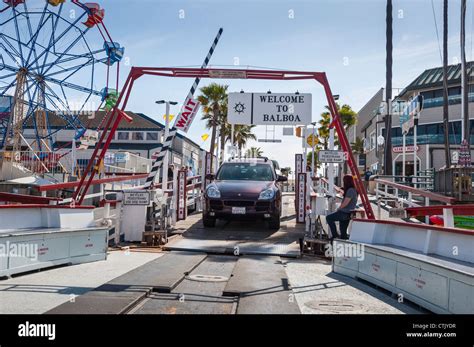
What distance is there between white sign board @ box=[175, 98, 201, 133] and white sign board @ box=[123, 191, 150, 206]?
7.65ft

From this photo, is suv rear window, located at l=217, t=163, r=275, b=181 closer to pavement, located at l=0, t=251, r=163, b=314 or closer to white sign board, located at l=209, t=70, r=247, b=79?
white sign board, located at l=209, t=70, r=247, b=79

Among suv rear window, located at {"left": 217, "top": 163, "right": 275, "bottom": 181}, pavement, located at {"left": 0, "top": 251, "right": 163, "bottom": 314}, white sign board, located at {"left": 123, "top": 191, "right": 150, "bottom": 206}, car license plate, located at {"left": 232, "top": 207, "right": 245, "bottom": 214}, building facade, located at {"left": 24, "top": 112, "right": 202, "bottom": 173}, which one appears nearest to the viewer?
pavement, located at {"left": 0, "top": 251, "right": 163, "bottom": 314}

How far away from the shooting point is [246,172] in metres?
12.0

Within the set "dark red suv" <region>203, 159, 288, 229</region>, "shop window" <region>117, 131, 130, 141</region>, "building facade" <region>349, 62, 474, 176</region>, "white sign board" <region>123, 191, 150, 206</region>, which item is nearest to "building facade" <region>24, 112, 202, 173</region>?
"shop window" <region>117, 131, 130, 141</region>

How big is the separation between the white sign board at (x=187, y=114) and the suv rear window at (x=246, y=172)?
163 centimetres

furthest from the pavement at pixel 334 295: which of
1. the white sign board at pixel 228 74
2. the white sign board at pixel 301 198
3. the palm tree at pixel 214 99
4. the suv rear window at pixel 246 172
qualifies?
the palm tree at pixel 214 99

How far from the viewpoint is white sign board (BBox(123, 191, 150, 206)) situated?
9695mm

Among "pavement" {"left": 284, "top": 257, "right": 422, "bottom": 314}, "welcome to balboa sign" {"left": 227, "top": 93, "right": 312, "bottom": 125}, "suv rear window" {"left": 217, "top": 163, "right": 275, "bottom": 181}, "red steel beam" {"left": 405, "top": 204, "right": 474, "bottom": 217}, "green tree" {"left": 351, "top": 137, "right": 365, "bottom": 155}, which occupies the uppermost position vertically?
"green tree" {"left": 351, "top": 137, "right": 365, "bottom": 155}

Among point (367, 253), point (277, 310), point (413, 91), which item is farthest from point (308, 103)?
point (413, 91)

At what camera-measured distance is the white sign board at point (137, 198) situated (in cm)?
970

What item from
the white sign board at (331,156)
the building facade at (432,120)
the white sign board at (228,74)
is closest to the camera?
the white sign board at (228,74)

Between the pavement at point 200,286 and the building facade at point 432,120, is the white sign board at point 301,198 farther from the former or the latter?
the building facade at point 432,120

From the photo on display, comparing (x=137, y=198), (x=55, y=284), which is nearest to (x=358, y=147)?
(x=137, y=198)
